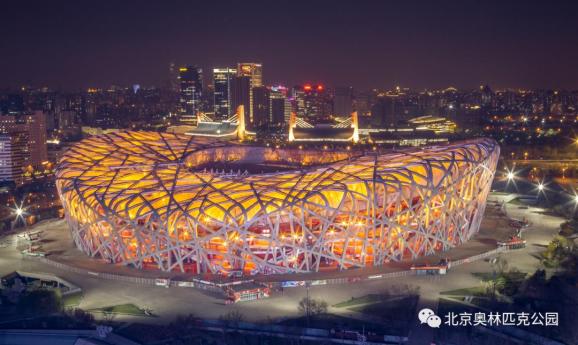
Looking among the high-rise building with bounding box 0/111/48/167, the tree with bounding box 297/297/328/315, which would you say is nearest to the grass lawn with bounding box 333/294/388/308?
the tree with bounding box 297/297/328/315

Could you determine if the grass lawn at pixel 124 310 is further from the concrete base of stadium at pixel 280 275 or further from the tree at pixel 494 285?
the tree at pixel 494 285

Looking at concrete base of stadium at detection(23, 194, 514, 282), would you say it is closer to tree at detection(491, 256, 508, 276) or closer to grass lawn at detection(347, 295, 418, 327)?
tree at detection(491, 256, 508, 276)

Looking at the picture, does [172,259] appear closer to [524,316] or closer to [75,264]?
[75,264]

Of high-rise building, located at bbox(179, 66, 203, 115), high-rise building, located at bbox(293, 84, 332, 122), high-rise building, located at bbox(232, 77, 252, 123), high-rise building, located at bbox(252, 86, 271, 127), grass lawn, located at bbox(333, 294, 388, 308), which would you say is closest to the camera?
grass lawn, located at bbox(333, 294, 388, 308)

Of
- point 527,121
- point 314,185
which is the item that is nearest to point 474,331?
point 314,185

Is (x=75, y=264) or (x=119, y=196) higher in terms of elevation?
(x=119, y=196)

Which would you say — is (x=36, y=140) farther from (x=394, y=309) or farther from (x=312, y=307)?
(x=394, y=309)

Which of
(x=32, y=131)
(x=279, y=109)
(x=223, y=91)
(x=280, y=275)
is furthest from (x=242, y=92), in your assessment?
(x=280, y=275)

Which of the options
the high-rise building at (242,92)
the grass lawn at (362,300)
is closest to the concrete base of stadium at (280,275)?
the grass lawn at (362,300)

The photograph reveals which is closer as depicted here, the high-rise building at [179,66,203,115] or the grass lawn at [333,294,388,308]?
the grass lawn at [333,294,388,308]
